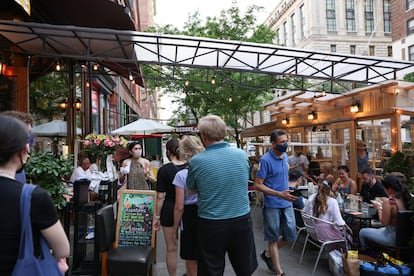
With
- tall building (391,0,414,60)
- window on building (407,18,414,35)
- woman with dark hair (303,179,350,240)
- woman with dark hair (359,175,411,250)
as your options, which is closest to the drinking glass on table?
woman with dark hair (303,179,350,240)

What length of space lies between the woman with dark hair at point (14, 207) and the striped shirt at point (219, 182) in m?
1.25

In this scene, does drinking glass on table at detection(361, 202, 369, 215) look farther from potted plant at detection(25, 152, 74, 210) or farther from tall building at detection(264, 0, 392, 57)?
tall building at detection(264, 0, 392, 57)

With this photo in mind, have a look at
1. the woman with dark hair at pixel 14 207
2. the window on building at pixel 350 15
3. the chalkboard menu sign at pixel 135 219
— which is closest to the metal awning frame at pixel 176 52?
the chalkboard menu sign at pixel 135 219

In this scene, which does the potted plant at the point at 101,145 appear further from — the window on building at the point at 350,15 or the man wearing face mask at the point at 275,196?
the window on building at the point at 350,15

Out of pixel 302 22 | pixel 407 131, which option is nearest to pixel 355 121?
pixel 407 131

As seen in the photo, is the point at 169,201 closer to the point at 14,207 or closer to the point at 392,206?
the point at 14,207

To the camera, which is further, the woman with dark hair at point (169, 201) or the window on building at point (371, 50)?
the window on building at point (371, 50)

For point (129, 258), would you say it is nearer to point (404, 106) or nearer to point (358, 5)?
point (404, 106)

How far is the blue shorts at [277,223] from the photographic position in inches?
175

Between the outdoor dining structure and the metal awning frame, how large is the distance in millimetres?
815

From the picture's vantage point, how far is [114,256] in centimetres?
385

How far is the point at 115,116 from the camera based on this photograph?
20.1 m

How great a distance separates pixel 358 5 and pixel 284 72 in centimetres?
3498

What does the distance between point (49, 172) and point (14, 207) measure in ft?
5.70
